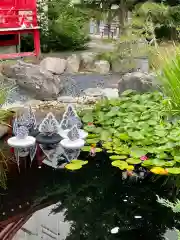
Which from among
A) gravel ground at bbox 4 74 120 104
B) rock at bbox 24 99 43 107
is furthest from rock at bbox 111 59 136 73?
rock at bbox 24 99 43 107

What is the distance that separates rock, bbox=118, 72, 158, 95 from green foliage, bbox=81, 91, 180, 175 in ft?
1.31

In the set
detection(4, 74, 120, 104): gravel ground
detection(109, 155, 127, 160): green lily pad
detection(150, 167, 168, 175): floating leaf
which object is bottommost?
detection(4, 74, 120, 104): gravel ground

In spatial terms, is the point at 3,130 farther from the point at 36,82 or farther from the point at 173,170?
the point at 173,170

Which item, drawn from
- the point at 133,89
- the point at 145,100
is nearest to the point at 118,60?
the point at 133,89

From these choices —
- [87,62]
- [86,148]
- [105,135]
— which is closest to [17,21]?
[87,62]

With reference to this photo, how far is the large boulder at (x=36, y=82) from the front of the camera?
6508 mm

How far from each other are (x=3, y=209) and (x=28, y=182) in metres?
0.53

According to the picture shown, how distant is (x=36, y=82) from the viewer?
6.52 m

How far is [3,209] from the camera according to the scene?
3229mm

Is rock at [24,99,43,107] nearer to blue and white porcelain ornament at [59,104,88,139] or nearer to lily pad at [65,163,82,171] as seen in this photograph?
blue and white porcelain ornament at [59,104,88,139]

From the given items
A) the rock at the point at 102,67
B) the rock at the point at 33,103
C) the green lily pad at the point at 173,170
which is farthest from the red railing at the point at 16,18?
the green lily pad at the point at 173,170

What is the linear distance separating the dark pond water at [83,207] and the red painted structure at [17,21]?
18.5 ft

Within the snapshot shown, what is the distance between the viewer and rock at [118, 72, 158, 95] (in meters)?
5.91

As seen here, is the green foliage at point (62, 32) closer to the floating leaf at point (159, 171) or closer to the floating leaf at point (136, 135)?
the floating leaf at point (136, 135)
